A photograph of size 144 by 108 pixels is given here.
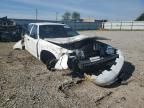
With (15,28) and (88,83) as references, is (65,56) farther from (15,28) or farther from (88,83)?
(15,28)

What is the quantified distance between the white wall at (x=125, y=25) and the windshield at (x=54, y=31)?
3461cm

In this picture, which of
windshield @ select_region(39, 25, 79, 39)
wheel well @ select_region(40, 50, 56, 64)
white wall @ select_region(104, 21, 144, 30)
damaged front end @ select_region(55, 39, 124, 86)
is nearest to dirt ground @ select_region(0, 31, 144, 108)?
damaged front end @ select_region(55, 39, 124, 86)

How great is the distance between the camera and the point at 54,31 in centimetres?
864

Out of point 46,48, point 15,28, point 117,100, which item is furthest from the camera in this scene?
point 15,28

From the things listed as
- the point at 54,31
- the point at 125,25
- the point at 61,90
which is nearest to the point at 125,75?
the point at 61,90

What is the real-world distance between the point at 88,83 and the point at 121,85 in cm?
91

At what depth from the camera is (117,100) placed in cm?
499

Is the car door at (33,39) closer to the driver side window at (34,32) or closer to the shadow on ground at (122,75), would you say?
the driver side window at (34,32)

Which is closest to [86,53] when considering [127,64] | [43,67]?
[43,67]

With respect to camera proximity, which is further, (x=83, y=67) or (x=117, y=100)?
(x=83, y=67)

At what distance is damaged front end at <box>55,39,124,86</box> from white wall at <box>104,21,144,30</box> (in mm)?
36116

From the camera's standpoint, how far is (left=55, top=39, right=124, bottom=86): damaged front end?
599cm

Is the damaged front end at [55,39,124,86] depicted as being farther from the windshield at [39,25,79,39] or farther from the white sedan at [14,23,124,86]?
the windshield at [39,25,79,39]

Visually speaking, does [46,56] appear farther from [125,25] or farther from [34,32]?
[125,25]
